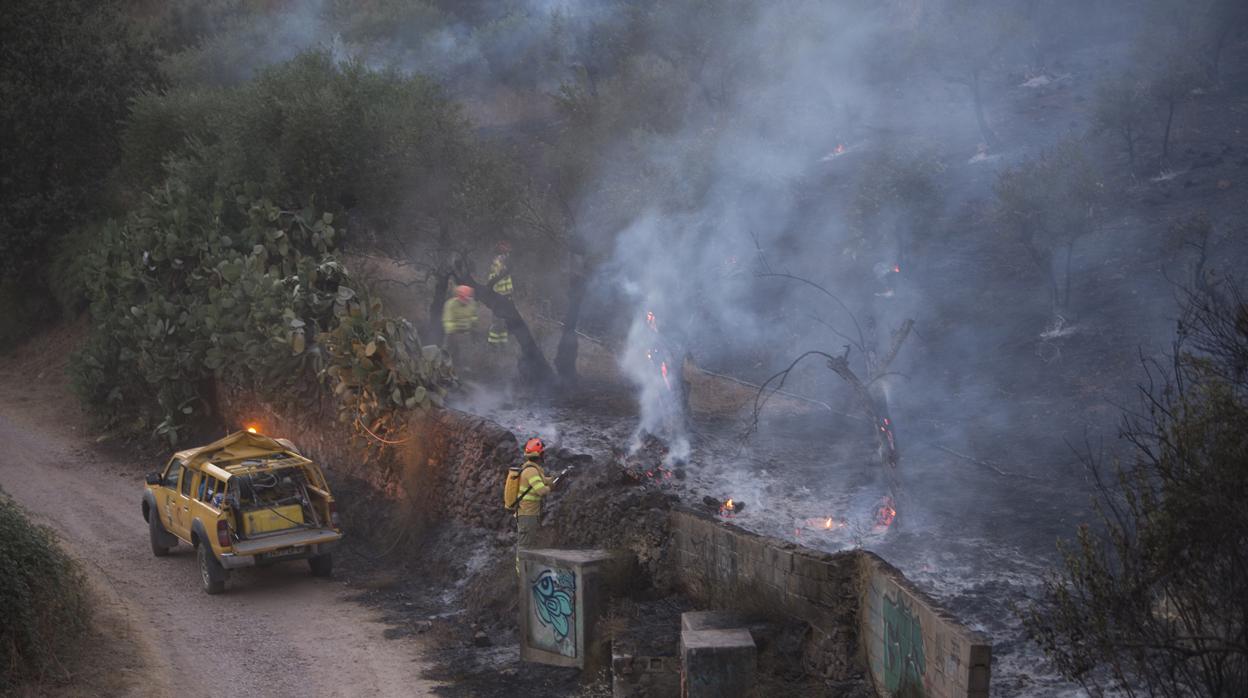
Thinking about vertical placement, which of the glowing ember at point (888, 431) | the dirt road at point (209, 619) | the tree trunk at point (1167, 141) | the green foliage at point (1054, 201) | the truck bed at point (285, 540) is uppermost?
the tree trunk at point (1167, 141)

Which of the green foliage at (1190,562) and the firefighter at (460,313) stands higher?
the firefighter at (460,313)

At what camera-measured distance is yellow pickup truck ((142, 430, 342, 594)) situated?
1495 cm

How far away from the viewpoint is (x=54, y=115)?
29.9m

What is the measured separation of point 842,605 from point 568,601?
3.44 metres

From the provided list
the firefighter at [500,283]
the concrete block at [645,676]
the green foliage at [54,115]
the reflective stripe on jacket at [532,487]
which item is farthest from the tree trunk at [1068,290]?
the green foliage at [54,115]

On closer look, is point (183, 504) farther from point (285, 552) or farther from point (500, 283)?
point (500, 283)

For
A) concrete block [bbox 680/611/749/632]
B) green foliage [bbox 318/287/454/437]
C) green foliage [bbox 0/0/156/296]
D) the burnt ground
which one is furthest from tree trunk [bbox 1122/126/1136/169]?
green foliage [bbox 0/0/156/296]

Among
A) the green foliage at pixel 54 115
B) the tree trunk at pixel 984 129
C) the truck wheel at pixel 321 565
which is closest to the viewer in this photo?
the truck wheel at pixel 321 565

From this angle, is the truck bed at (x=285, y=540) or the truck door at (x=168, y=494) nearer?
the truck bed at (x=285, y=540)

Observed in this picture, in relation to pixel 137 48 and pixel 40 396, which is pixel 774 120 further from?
pixel 40 396

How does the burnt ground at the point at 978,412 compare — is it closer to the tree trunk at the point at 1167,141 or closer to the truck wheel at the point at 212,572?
the tree trunk at the point at 1167,141

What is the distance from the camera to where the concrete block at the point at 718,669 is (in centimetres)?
1015

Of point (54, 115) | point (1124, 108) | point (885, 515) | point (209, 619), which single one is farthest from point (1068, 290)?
point (54, 115)

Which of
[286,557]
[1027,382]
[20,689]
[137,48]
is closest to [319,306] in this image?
[286,557]
